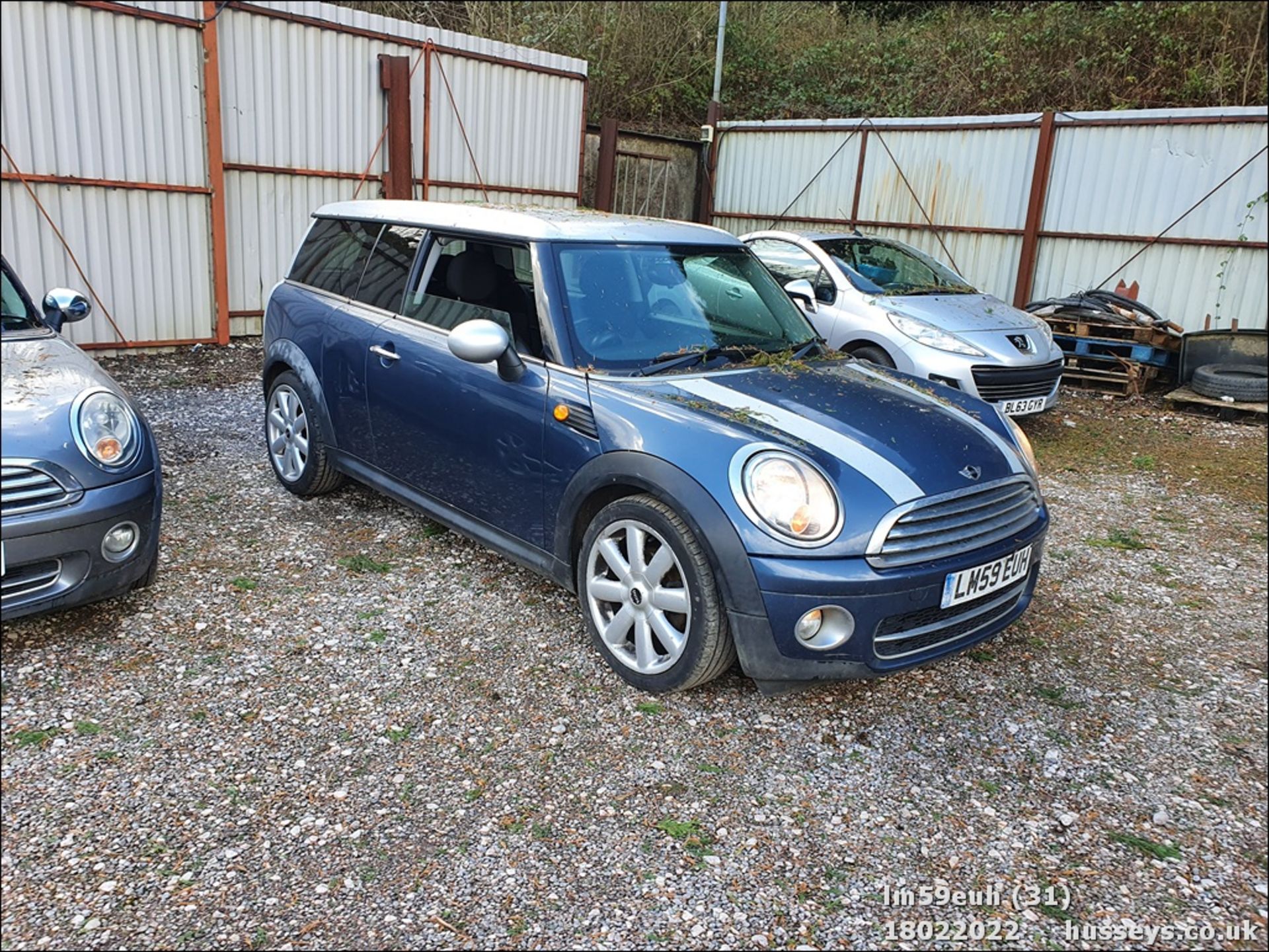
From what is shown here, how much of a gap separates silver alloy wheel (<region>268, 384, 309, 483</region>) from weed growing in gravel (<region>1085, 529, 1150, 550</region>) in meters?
4.36

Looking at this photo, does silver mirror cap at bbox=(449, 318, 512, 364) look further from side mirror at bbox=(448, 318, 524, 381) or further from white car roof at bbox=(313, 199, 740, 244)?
white car roof at bbox=(313, 199, 740, 244)

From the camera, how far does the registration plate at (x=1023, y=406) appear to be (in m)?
7.10

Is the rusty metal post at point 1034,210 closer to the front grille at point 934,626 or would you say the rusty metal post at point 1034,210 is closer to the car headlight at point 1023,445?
the car headlight at point 1023,445

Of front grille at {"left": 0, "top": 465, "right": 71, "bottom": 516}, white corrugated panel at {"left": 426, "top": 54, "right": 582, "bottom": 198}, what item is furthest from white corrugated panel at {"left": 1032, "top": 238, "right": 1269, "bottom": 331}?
front grille at {"left": 0, "top": 465, "right": 71, "bottom": 516}

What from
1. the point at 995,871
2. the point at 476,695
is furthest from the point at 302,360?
the point at 995,871

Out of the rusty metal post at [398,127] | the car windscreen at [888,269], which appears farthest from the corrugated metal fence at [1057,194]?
the rusty metal post at [398,127]

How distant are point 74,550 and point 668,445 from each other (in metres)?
1.94

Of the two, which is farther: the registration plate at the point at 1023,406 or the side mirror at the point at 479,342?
the registration plate at the point at 1023,406

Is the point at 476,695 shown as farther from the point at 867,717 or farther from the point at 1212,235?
the point at 1212,235

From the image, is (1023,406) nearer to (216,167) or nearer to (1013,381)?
(1013,381)

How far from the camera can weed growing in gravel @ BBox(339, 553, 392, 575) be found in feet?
13.7

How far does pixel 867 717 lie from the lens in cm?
315

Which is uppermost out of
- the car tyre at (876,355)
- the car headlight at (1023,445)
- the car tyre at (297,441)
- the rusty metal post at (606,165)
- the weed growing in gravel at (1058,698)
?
the rusty metal post at (606,165)

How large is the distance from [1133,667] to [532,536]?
8.01 ft
